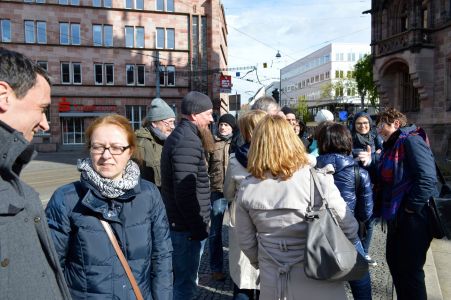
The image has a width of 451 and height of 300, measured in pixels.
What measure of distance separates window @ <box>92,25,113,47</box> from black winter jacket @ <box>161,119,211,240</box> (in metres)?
35.1

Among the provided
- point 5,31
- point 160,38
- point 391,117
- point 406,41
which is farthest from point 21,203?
point 5,31

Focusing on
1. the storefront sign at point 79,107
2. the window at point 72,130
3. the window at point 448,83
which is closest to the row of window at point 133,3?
the storefront sign at point 79,107

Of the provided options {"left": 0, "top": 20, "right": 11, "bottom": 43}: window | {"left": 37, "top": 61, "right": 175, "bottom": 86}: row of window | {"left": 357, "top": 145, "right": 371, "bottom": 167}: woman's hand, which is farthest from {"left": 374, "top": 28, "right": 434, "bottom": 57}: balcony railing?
{"left": 0, "top": 20, "right": 11, "bottom": 43}: window

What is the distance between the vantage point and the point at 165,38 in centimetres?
3681

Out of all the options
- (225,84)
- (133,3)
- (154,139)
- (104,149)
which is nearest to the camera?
(104,149)

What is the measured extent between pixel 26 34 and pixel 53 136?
8.88m

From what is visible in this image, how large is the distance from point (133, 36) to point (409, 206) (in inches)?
1425

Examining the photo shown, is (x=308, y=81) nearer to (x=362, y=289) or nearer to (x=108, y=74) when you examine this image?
(x=108, y=74)

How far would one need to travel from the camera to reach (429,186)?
307 cm

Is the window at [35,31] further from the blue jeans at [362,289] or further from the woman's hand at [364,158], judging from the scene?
the blue jeans at [362,289]

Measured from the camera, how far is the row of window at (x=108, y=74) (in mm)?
34906

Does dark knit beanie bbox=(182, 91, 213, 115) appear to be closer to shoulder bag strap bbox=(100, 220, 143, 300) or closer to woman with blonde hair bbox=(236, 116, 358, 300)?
woman with blonde hair bbox=(236, 116, 358, 300)

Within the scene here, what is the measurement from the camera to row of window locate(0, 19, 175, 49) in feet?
111

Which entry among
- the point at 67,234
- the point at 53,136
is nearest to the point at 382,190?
the point at 67,234
